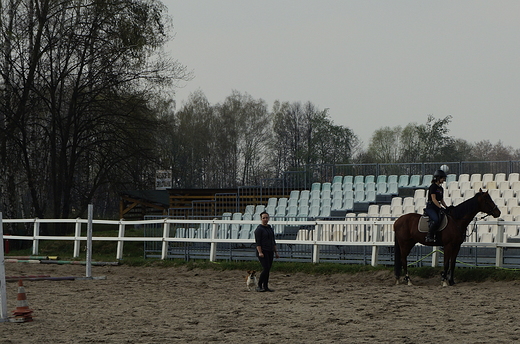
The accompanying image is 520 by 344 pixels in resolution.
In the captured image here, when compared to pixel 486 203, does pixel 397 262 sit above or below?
below

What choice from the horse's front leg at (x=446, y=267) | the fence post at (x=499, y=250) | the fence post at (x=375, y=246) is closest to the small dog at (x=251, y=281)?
the horse's front leg at (x=446, y=267)

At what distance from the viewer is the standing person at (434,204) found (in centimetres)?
1560

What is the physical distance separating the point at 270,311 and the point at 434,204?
5483 millimetres

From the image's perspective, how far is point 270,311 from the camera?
11891mm

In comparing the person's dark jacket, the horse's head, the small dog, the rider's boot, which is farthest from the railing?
the small dog

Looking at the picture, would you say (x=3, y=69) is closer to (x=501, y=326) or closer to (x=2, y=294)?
(x=2, y=294)

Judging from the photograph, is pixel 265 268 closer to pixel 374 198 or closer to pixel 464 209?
pixel 464 209

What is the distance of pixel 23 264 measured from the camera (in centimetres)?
2333

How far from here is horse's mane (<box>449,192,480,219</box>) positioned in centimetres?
1575

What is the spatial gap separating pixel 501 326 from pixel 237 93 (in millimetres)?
71213

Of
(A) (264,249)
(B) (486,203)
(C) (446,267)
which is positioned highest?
(B) (486,203)

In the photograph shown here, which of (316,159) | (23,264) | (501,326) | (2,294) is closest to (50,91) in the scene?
(23,264)

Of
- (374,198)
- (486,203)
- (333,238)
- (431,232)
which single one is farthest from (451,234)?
(374,198)

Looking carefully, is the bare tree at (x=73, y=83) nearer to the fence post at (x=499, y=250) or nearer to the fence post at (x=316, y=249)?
the fence post at (x=316, y=249)
